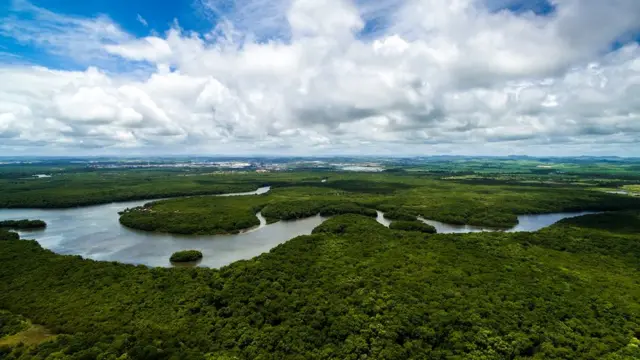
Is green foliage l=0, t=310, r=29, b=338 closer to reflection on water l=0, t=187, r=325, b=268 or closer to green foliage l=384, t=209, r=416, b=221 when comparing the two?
reflection on water l=0, t=187, r=325, b=268

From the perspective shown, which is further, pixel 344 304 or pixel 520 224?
pixel 520 224

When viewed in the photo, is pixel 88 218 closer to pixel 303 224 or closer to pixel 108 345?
pixel 303 224

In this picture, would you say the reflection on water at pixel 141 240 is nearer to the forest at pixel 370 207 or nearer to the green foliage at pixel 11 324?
the forest at pixel 370 207

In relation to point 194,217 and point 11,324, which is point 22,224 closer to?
point 194,217

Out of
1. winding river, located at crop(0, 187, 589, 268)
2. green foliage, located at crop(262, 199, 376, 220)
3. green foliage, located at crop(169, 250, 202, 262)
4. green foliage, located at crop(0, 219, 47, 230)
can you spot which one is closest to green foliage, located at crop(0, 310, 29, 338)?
winding river, located at crop(0, 187, 589, 268)

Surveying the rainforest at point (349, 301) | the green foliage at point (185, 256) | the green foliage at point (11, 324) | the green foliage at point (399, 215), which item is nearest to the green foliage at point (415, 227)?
the rainforest at point (349, 301)

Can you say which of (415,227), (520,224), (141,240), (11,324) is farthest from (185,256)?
(520,224)
